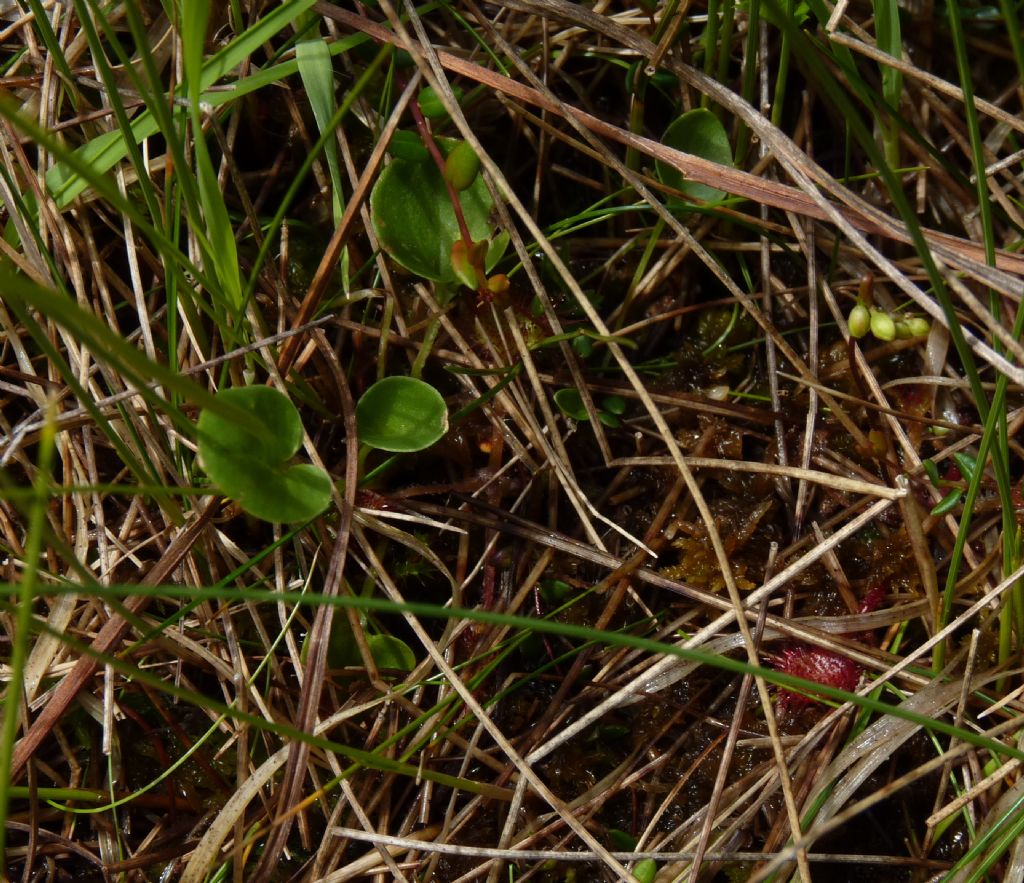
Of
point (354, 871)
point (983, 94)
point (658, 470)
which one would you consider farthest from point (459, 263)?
point (983, 94)

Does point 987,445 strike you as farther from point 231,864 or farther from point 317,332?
point 231,864

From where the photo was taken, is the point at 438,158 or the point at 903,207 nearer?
the point at 903,207

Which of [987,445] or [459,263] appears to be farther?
[459,263]

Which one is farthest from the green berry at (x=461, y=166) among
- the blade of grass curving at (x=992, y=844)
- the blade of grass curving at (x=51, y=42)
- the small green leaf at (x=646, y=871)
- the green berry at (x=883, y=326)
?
the blade of grass curving at (x=992, y=844)

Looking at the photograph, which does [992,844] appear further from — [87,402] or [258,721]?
[87,402]

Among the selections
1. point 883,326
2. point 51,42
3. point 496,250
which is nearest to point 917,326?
point 883,326

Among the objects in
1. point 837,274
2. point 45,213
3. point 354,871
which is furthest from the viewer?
point 837,274

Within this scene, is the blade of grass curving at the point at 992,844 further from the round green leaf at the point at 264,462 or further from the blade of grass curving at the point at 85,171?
the blade of grass curving at the point at 85,171

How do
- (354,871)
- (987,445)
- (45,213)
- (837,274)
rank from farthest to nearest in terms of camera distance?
1. (837,274)
2. (45,213)
3. (354,871)
4. (987,445)

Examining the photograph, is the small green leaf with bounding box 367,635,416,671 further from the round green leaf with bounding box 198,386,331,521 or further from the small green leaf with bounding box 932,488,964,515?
the small green leaf with bounding box 932,488,964,515
